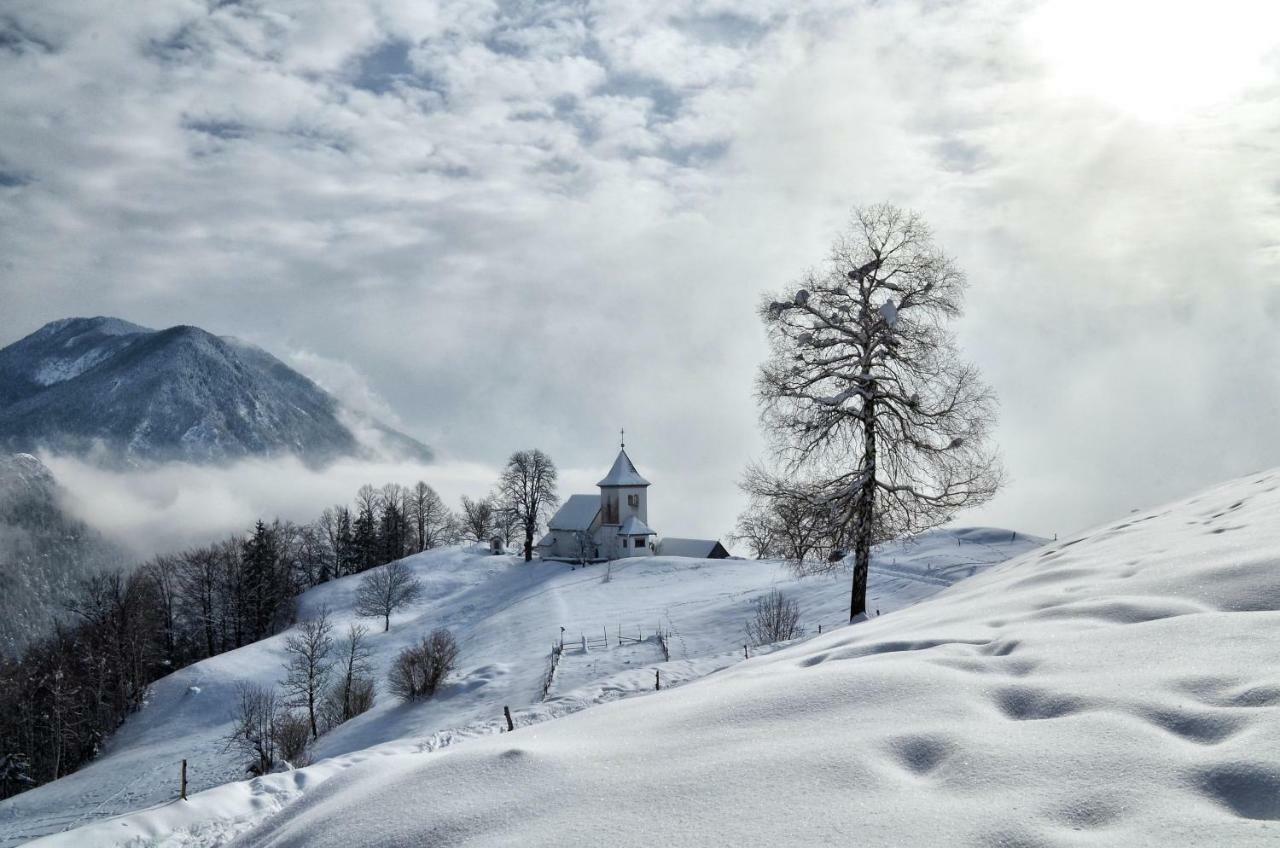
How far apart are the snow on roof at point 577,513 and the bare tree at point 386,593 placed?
50.4 feet

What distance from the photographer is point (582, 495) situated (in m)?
72.9

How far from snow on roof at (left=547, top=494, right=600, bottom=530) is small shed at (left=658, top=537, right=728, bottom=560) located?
7.31 meters

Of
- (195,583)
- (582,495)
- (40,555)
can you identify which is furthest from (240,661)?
(40,555)

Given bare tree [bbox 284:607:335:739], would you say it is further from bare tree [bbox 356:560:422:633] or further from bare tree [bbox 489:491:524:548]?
bare tree [bbox 489:491:524:548]

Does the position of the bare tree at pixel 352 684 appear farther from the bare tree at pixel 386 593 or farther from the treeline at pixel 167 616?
the treeline at pixel 167 616

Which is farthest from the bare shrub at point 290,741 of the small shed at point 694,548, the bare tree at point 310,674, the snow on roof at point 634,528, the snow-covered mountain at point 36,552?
the snow-covered mountain at point 36,552

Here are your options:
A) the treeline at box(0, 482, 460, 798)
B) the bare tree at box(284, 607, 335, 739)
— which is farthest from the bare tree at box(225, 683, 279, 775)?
the treeline at box(0, 482, 460, 798)

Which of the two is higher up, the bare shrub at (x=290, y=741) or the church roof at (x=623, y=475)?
the church roof at (x=623, y=475)

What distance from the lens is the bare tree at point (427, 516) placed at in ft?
292

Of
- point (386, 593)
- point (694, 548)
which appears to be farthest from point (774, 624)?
point (694, 548)

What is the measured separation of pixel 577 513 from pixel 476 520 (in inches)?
938

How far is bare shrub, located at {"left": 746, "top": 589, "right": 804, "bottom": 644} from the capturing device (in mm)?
22734

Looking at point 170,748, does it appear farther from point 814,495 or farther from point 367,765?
point 367,765

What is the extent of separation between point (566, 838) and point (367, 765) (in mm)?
2779
